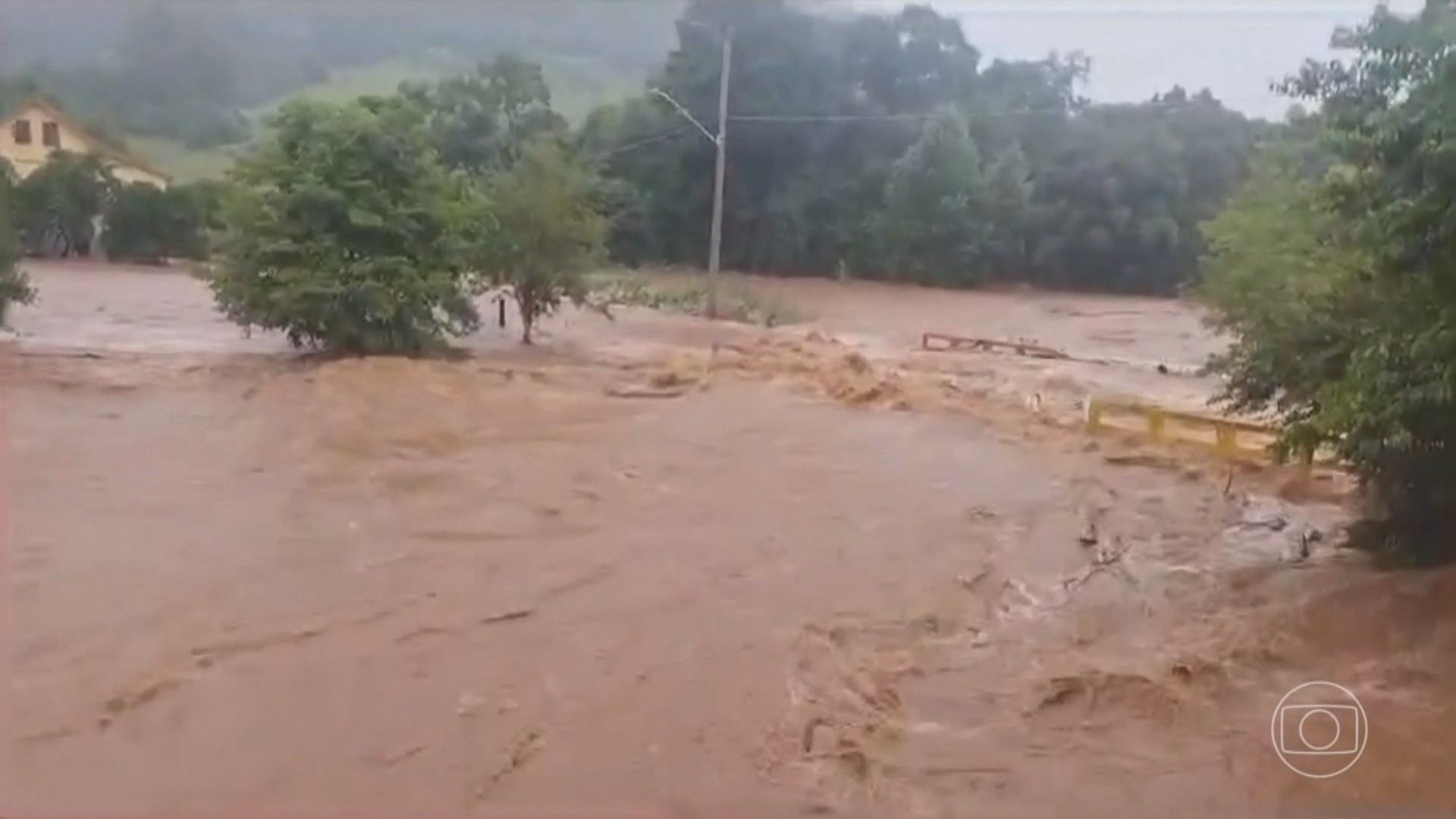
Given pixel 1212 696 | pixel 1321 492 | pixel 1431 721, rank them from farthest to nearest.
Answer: pixel 1321 492 → pixel 1212 696 → pixel 1431 721

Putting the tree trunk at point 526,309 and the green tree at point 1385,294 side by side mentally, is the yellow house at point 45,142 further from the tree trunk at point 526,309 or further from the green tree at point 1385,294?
the tree trunk at point 526,309

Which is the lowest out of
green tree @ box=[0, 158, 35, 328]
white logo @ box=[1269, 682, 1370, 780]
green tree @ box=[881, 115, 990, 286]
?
white logo @ box=[1269, 682, 1370, 780]

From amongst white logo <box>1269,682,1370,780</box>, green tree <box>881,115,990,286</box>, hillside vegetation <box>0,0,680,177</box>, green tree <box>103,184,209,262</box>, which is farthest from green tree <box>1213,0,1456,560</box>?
green tree <box>103,184,209,262</box>

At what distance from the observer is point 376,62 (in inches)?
92.4

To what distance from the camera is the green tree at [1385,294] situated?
208 cm

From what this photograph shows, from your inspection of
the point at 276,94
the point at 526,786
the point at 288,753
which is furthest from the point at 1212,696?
the point at 276,94

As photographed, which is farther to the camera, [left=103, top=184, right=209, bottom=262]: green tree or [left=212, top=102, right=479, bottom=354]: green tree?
[left=212, top=102, right=479, bottom=354]: green tree

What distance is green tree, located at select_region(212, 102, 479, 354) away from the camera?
174 inches

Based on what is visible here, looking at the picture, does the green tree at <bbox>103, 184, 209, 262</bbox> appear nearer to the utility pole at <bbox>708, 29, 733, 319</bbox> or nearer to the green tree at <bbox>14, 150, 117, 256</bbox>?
the green tree at <bbox>14, 150, 117, 256</bbox>

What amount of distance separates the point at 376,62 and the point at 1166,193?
188 cm

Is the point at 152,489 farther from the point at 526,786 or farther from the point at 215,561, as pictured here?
the point at 526,786

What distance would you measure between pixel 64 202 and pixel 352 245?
6.62 feet

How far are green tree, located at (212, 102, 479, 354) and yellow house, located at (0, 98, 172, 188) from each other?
5.72 feet

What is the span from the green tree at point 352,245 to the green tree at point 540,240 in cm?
19
